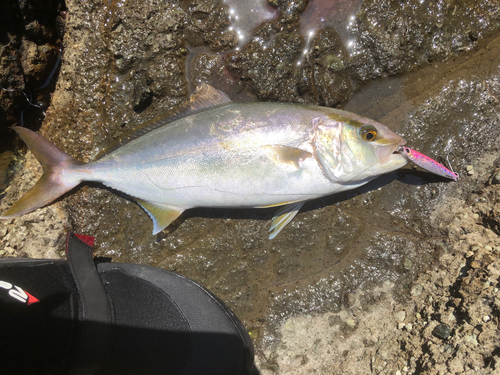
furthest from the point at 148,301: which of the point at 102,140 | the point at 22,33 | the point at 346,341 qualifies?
the point at 22,33

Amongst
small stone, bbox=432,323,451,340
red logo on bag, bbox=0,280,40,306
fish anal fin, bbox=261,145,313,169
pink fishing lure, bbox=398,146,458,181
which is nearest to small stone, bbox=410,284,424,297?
small stone, bbox=432,323,451,340

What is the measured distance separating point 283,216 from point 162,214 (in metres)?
0.94

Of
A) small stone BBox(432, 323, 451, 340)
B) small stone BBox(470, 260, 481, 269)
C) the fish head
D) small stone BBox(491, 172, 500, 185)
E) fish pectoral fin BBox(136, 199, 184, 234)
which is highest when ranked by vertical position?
the fish head

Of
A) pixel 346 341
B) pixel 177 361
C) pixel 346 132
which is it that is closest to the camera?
pixel 346 132

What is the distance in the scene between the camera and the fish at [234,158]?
210 centimetres

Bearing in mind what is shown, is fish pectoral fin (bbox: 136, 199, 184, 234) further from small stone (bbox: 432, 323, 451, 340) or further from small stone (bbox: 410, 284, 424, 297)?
small stone (bbox: 432, 323, 451, 340)

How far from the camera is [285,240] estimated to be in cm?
254

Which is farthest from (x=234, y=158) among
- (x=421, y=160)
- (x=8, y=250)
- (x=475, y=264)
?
(x=8, y=250)

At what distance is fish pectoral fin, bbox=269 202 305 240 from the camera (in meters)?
2.36

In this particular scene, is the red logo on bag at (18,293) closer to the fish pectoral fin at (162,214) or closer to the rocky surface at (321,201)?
the rocky surface at (321,201)

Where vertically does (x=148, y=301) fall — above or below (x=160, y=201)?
below

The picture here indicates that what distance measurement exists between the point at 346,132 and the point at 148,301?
1.94 m

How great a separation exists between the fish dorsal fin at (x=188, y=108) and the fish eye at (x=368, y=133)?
3.22ft

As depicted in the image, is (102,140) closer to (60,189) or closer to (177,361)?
(60,189)
